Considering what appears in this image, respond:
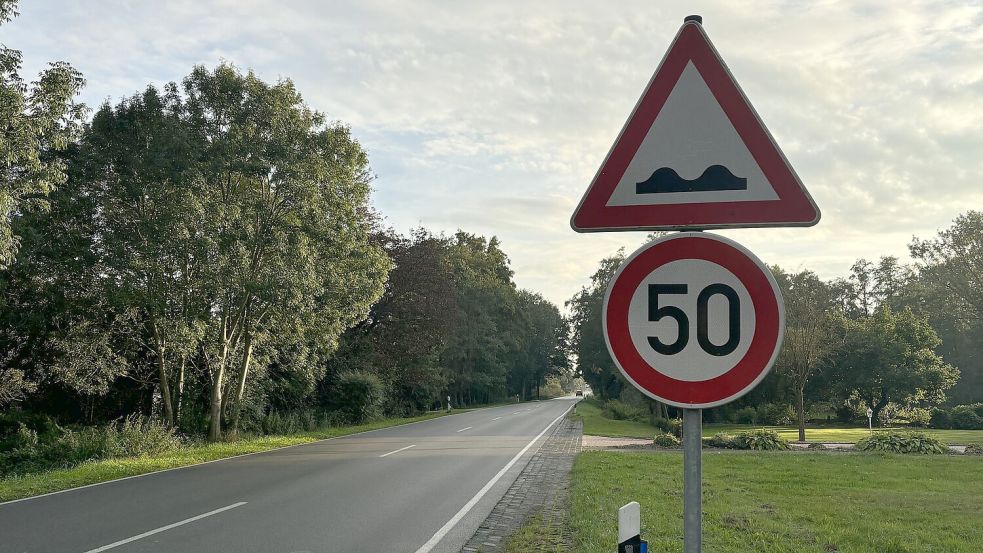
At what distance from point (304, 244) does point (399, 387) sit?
23479 millimetres

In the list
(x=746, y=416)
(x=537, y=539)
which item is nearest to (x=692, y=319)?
(x=537, y=539)

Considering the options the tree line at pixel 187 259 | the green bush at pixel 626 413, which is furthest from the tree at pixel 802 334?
the tree line at pixel 187 259

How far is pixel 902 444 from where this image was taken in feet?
60.9

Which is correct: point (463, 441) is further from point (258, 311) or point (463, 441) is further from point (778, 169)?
point (778, 169)

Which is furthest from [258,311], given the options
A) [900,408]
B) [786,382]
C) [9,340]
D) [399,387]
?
[900,408]

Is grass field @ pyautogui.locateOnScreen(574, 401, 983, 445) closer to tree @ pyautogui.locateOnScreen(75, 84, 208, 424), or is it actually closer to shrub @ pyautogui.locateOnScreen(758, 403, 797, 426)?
shrub @ pyautogui.locateOnScreen(758, 403, 797, 426)

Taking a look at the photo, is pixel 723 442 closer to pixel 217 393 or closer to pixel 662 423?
pixel 662 423

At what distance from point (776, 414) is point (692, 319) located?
4610 cm

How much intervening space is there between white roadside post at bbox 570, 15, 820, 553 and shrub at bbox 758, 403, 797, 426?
45337mm

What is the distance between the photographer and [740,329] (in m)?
2.18

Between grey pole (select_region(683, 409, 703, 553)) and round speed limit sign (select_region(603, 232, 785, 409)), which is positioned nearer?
grey pole (select_region(683, 409, 703, 553))

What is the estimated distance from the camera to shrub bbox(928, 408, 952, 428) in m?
42.1

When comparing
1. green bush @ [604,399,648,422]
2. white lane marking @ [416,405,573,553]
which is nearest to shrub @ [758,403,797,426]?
green bush @ [604,399,648,422]

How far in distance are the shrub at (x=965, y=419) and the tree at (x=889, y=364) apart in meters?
2.82
